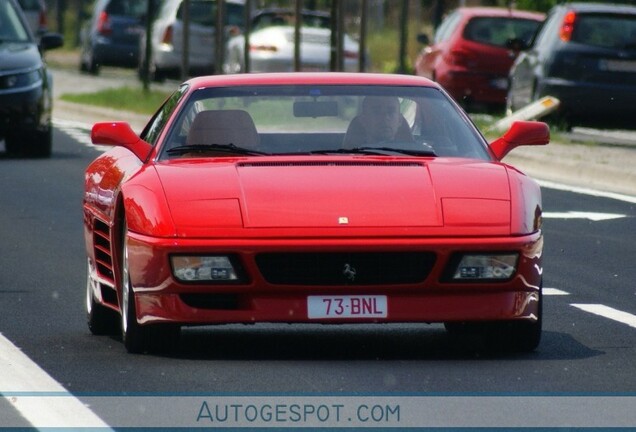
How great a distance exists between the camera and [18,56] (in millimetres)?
23344

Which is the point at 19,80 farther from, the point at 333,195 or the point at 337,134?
the point at 333,195

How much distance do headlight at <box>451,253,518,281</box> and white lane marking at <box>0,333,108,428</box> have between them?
1.69 metres

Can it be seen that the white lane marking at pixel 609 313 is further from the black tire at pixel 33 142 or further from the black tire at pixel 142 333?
the black tire at pixel 33 142

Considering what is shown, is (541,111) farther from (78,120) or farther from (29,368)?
(29,368)

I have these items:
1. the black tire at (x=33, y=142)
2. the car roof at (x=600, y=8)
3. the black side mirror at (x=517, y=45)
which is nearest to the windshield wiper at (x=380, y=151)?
the black tire at (x=33, y=142)

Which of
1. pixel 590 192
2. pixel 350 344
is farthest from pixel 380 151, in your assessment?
pixel 590 192

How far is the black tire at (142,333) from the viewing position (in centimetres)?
894

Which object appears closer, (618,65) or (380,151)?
(380,151)

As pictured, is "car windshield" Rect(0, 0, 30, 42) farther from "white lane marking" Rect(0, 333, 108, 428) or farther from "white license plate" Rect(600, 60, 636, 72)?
"white lane marking" Rect(0, 333, 108, 428)

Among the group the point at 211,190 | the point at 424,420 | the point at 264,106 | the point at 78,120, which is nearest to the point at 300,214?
the point at 211,190

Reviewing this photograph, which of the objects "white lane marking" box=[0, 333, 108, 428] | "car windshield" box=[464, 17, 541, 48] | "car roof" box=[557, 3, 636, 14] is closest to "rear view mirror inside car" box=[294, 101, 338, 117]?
"white lane marking" box=[0, 333, 108, 428]

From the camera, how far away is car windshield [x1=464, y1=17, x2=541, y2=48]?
1198 inches

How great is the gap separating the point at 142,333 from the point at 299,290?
2.43 feet

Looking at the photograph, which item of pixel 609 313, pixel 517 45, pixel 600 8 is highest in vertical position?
pixel 609 313
